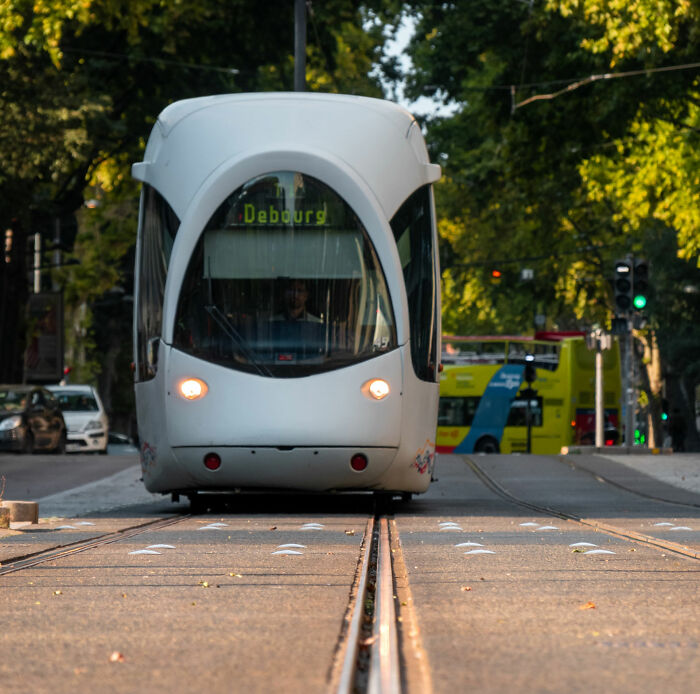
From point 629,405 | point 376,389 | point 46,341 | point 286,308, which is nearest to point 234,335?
point 286,308

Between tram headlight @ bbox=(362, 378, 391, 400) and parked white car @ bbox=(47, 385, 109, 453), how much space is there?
24.1m

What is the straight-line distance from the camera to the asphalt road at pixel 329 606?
219 inches

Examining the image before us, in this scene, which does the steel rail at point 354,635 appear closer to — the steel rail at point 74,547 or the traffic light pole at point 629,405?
the steel rail at point 74,547

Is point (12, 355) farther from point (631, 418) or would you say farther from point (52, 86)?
point (631, 418)

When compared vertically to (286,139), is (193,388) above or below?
below

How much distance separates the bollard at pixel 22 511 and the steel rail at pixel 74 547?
0.88 meters

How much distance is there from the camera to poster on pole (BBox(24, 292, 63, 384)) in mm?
44719

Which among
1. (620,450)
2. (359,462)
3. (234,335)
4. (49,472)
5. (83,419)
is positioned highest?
(234,335)

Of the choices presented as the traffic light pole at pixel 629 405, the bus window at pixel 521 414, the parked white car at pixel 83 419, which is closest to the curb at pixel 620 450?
the traffic light pole at pixel 629 405

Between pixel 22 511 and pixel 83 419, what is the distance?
24762mm

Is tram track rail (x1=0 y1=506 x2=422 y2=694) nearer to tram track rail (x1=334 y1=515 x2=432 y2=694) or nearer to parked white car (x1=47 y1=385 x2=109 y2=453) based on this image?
tram track rail (x1=334 y1=515 x2=432 y2=694)

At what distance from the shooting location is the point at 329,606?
7.45 m

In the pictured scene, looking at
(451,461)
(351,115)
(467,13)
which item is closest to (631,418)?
(451,461)

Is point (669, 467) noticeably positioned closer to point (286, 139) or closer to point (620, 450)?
point (620, 450)
